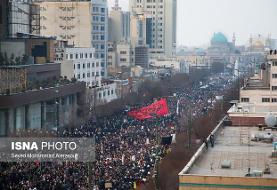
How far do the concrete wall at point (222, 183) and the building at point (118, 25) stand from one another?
52.7 meters

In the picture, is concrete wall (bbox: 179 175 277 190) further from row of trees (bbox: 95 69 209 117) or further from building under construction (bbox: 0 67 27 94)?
row of trees (bbox: 95 69 209 117)

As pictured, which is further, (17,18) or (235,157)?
(17,18)

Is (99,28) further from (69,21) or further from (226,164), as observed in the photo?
(226,164)

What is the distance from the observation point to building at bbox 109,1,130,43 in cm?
6262

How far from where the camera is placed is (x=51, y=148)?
14.4 m

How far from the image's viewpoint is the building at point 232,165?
31.1 ft

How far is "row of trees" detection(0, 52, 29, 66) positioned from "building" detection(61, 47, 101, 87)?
5240 mm

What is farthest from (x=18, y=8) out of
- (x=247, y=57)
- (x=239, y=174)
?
(x=247, y=57)

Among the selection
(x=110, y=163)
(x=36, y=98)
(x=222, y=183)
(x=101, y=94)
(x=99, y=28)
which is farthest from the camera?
(x=99, y=28)

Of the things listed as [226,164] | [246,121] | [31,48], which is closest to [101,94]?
[31,48]

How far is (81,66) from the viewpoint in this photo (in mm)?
35062

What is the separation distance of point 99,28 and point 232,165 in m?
33.1

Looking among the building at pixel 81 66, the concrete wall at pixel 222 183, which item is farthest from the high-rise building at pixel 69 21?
the concrete wall at pixel 222 183

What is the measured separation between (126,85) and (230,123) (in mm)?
25489
